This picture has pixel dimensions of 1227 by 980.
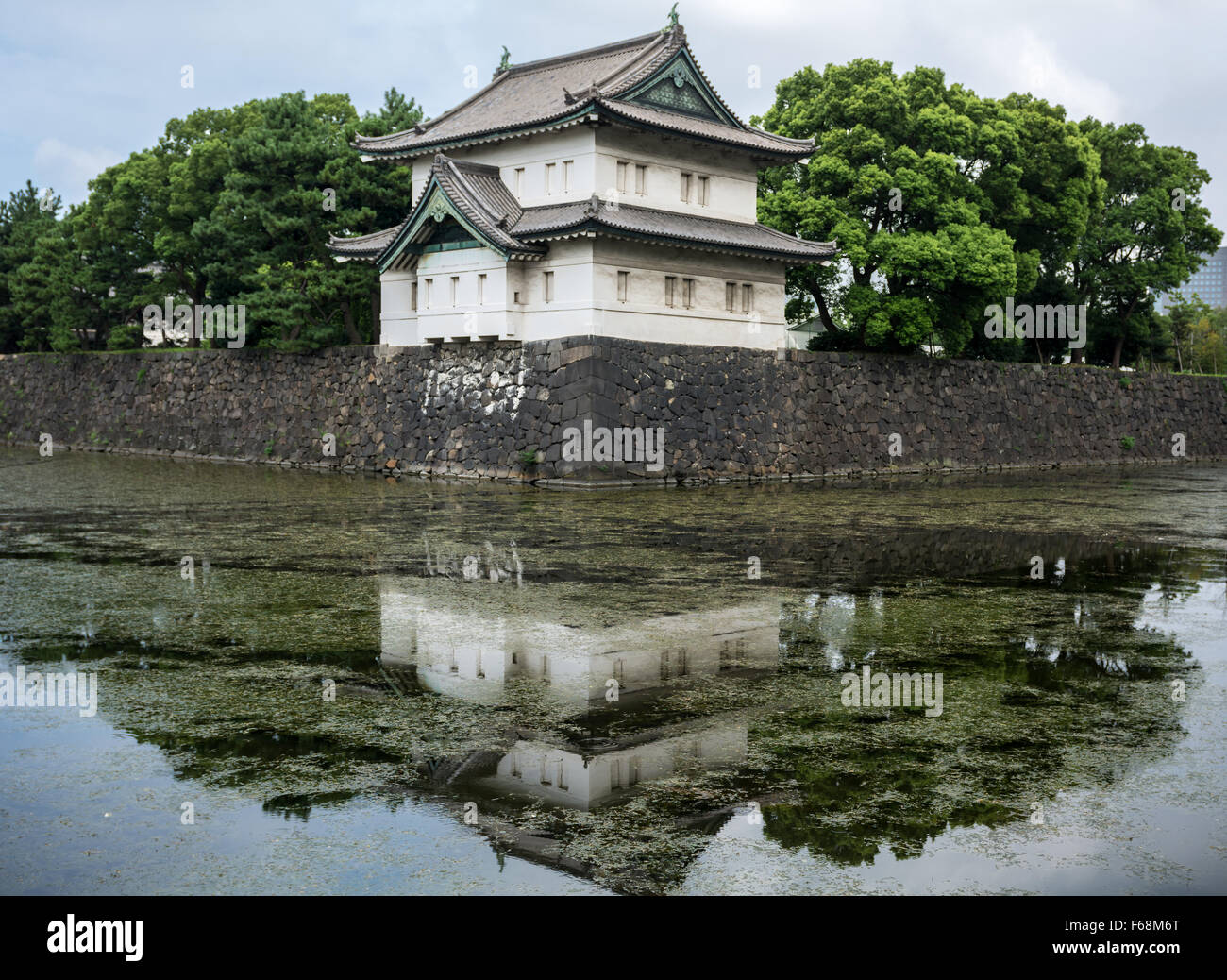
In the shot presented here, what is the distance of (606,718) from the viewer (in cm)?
754

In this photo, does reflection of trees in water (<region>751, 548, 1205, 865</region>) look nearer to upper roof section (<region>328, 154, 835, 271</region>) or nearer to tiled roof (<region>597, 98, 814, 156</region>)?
upper roof section (<region>328, 154, 835, 271</region>)

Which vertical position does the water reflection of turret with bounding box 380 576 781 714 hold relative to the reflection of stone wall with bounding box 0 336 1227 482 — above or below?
below

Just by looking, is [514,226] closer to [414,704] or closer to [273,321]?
[273,321]

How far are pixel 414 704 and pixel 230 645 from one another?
2.51 meters

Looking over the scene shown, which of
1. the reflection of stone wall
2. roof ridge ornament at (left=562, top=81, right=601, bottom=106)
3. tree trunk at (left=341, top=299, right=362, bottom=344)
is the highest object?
roof ridge ornament at (left=562, top=81, right=601, bottom=106)

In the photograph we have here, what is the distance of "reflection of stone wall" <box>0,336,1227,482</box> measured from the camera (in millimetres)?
29734

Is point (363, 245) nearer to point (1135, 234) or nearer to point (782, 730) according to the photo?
point (782, 730)

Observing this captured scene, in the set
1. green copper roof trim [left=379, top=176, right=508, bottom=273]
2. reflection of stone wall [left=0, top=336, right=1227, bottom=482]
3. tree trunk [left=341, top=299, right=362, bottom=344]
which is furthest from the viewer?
tree trunk [left=341, top=299, right=362, bottom=344]

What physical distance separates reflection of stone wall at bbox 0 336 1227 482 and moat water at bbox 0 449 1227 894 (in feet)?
43.7

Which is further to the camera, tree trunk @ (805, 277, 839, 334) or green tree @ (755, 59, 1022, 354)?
tree trunk @ (805, 277, 839, 334)

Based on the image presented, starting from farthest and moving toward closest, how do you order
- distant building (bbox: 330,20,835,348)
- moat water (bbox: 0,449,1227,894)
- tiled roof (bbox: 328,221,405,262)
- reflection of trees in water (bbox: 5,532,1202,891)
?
A: tiled roof (bbox: 328,221,405,262) → distant building (bbox: 330,20,835,348) → reflection of trees in water (bbox: 5,532,1202,891) → moat water (bbox: 0,449,1227,894)

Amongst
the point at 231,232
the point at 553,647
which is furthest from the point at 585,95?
the point at 553,647

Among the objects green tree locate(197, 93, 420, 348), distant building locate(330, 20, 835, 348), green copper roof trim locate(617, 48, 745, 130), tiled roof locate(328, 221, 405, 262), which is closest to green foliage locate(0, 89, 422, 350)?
green tree locate(197, 93, 420, 348)
